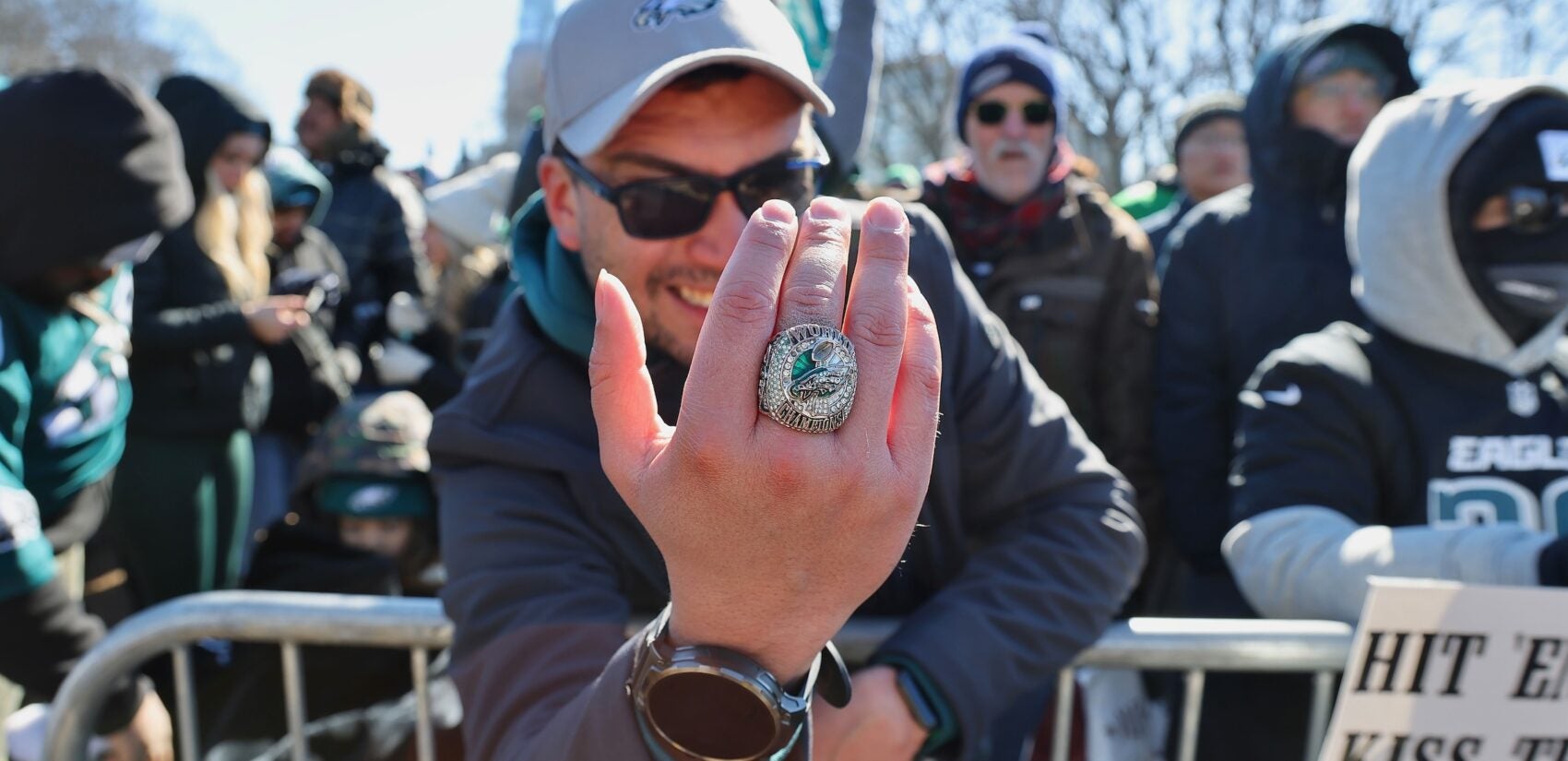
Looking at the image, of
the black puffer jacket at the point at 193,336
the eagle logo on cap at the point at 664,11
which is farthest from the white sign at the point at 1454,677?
the black puffer jacket at the point at 193,336

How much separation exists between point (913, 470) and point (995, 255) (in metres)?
2.39

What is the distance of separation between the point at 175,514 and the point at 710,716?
3.06 m

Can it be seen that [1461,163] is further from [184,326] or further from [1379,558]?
[184,326]

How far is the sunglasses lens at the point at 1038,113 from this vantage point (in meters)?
3.41

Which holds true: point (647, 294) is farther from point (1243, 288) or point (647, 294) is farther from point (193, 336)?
point (193, 336)

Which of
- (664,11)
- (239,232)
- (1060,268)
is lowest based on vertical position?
(239,232)

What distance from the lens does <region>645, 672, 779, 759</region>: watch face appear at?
968 millimetres

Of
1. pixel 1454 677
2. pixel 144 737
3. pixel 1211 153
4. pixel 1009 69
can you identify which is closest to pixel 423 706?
pixel 144 737

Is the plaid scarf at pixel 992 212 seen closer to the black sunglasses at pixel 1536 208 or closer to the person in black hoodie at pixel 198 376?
the black sunglasses at pixel 1536 208

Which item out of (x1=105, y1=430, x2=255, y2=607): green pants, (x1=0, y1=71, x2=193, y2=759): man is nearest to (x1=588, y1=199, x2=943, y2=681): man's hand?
Result: (x1=0, y1=71, x2=193, y2=759): man

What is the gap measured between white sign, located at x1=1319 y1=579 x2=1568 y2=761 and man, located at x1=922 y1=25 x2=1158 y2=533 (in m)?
1.48

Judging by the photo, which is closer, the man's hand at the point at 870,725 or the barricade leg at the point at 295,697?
the man's hand at the point at 870,725

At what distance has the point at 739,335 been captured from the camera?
85 centimetres

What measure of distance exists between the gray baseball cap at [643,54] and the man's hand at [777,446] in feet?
2.18
